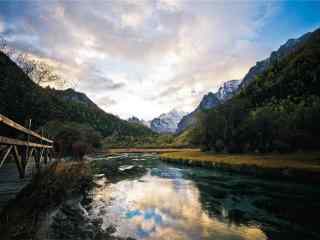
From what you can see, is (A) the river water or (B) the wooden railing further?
(A) the river water

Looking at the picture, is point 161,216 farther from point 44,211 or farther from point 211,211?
point 44,211

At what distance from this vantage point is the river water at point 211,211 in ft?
41.2

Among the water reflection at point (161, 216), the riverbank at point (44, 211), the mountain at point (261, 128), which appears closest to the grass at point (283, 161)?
the mountain at point (261, 128)

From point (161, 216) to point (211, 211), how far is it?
12.7ft

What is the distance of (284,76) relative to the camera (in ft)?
452

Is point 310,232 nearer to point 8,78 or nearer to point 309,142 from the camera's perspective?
point 8,78

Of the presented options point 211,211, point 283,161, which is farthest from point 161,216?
point 283,161

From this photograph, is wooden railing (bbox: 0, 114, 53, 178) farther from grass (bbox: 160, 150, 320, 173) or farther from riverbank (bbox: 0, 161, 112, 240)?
grass (bbox: 160, 150, 320, 173)

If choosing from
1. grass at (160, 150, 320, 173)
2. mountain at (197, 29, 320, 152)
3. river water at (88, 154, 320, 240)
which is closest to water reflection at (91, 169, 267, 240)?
river water at (88, 154, 320, 240)

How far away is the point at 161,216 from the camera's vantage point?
15.7 meters

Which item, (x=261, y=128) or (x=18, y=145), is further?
(x=261, y=128)

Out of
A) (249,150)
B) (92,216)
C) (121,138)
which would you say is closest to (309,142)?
(249,150)

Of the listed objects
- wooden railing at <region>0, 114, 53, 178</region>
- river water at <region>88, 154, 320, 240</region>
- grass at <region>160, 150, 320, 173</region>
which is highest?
wooden railing at <region>0, 114, 53, 178</region>

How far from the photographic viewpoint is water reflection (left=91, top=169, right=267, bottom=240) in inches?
486
